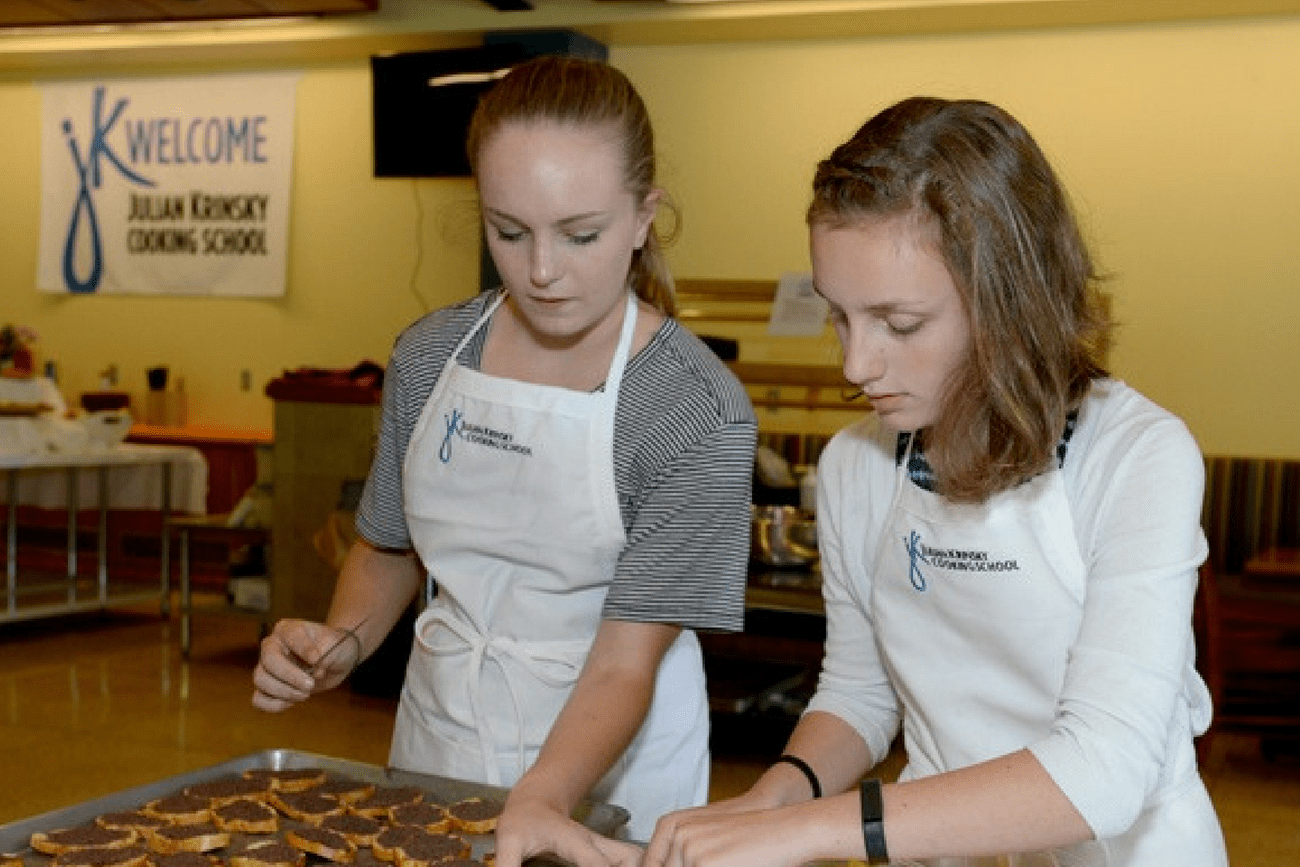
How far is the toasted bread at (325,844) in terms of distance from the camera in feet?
5.06

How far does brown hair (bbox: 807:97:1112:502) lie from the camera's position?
4.27 feet

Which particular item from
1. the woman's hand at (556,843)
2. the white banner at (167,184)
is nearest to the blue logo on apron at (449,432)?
the woman's hand at (556,843)

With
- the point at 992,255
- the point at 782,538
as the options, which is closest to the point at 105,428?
the point at 782,538

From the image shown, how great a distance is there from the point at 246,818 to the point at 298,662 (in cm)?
20

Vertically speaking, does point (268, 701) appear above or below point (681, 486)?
below

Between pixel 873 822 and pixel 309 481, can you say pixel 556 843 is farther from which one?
pixel 309 481

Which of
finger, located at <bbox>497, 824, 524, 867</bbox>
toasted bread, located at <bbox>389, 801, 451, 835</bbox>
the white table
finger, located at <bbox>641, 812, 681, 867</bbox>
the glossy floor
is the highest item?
finger, located at <bbox>641, 812, 681, 867</bbox>

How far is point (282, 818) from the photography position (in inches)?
65.0

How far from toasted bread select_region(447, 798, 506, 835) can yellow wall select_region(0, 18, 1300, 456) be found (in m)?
4.14

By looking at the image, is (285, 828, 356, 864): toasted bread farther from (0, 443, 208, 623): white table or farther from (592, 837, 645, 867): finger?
(0, 443, 208, 623): white table

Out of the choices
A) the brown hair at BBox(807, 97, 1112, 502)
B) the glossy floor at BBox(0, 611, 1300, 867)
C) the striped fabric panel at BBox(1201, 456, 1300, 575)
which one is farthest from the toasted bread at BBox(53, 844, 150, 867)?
the striped fabric panel at BBox(1201, 456, 1300, 575)

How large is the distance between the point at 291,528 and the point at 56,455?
1.22 m

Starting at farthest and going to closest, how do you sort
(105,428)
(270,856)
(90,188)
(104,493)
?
(90,188) < (104,493) < (105,428) < (270,856)

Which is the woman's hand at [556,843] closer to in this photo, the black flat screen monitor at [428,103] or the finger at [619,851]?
the finger at [619,851]
